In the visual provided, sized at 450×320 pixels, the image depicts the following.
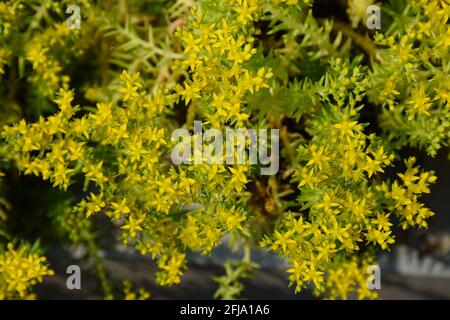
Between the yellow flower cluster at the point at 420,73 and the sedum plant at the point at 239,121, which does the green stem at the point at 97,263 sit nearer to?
the sedum plant at the point at 239,121

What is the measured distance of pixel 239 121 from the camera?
1.04 m

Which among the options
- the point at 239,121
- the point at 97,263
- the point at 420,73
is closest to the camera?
the point at 239,121

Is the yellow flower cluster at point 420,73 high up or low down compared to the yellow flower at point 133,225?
up

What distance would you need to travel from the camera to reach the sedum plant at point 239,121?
1059 millimetres

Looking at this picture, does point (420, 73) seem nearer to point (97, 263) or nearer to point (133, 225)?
point (133, 225)

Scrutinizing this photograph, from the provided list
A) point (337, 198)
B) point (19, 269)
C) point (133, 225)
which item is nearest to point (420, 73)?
point (337, 198)

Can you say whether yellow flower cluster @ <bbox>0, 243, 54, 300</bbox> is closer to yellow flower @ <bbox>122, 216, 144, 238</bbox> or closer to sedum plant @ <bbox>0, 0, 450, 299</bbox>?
sedum plant @ <bbox>0, 0, 450, 299</bbox>

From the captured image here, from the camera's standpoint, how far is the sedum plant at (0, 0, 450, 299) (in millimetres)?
1059

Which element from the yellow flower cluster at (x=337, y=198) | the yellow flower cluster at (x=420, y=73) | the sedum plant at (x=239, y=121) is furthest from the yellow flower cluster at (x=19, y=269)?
the yellow flower cluster at (x=420, y=73)

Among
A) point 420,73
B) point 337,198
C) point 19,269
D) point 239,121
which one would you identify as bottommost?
point 19,269
